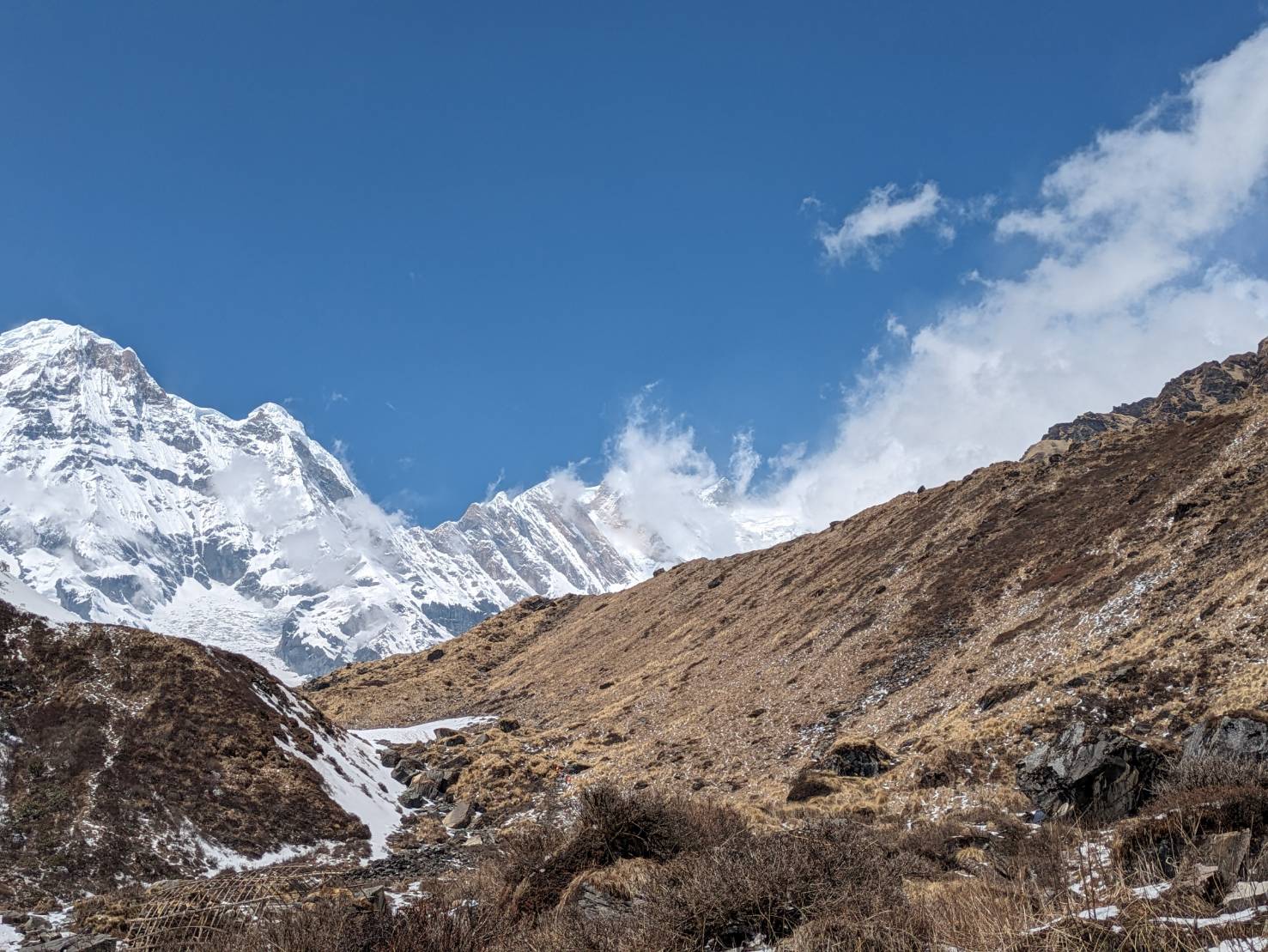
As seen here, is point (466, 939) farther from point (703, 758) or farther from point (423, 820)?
point (703, 758)

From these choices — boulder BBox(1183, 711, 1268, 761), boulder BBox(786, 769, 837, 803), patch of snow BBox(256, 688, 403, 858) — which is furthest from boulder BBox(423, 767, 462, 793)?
boulder BBox(1183, 711, 1268, 761)

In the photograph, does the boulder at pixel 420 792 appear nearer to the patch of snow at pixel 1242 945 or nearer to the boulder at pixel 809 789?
the boulder at pixel 809 789

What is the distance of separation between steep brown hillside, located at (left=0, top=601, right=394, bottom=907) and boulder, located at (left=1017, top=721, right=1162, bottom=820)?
20.0 metres

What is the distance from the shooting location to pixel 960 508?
191 ft

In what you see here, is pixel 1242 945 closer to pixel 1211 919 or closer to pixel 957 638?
pixel 1211 919

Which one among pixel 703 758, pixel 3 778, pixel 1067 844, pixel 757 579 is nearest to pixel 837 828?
pixel 1067 844

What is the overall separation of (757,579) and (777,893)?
2505 inches

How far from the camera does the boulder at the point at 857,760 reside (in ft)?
89.9

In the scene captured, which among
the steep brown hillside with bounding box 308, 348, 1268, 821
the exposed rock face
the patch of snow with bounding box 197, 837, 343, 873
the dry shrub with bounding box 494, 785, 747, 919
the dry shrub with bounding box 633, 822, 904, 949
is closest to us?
the dry shrub with bounding box 633, 822, 904, 949

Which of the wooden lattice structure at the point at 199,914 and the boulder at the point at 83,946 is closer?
the wooden lattice structure at the point at 199,914

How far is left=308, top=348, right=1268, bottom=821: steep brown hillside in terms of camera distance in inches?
987

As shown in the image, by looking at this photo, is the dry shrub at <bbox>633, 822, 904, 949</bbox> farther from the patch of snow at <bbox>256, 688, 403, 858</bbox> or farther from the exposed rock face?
the exposed rock face

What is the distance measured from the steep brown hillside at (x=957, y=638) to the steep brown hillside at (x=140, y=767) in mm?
14753

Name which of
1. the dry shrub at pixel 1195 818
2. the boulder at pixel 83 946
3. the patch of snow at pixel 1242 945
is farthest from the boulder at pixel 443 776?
the patch of snow at pixel 1242 945
